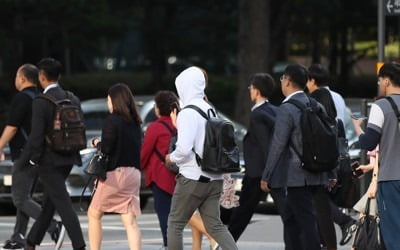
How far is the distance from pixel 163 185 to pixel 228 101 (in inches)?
1061

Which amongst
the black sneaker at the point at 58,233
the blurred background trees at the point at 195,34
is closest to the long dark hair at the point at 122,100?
the black sneaker at the point at 58,233

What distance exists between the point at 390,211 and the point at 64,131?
3.23 meters

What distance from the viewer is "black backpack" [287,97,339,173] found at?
30.9 ft

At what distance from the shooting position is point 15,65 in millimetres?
32594

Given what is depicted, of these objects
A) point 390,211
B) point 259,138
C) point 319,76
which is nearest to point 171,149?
point 259,138

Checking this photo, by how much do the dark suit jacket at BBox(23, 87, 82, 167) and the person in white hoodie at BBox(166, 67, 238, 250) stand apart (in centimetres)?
175

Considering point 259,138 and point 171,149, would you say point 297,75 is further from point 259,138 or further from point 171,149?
point 171,149

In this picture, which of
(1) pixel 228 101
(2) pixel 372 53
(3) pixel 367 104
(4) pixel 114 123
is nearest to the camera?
(4) pixel 114 123

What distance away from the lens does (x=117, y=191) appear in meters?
10.1

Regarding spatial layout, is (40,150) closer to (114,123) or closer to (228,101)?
(114,123)

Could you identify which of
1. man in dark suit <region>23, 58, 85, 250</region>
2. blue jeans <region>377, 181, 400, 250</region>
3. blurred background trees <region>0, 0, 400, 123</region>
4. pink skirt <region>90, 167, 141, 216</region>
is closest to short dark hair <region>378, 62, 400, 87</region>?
blue jeans <region>377, 181, 400, 250</region>

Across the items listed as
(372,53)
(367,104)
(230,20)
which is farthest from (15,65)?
(367,104)

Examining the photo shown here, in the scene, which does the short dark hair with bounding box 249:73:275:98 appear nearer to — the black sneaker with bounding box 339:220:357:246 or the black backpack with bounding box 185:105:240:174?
the black sneaker with bounding box 339:220:357:246

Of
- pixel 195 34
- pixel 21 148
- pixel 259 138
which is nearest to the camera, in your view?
pixel 259 138
